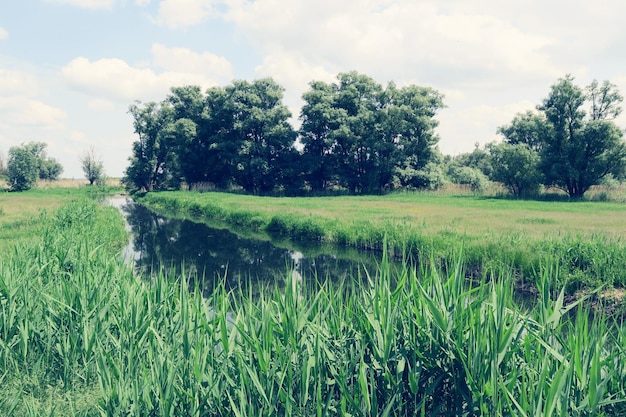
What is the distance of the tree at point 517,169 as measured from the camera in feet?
160

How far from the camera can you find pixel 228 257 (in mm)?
21422

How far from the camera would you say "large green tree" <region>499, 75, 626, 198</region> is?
44500mm

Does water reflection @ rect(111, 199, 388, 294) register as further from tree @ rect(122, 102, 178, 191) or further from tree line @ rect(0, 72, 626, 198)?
tree @ rect(122, 102, 178, 191)

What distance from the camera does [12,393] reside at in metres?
5.76

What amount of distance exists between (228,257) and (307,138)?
43.5 meters

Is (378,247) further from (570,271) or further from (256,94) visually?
(256,94)

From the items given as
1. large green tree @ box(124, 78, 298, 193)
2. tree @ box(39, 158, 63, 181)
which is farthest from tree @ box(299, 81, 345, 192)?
tree @ box(39, 158, 63, 181)

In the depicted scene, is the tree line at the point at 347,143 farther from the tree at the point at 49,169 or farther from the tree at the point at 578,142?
the tree at the point at 49,169

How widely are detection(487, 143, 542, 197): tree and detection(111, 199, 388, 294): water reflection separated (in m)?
34.3

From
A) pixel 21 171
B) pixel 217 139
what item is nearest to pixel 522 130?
pixel 217 139

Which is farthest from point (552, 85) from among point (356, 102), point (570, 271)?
point (570, 271)

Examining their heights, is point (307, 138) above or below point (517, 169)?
above

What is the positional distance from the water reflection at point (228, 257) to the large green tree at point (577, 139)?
116 ft

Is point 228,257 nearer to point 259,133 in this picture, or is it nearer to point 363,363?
point 363,363
